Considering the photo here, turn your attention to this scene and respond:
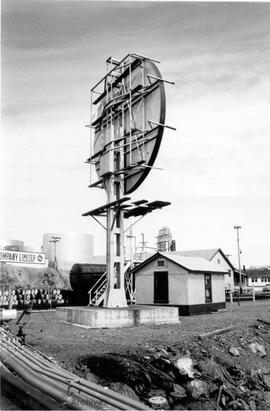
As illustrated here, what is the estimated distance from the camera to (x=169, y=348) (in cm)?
1186

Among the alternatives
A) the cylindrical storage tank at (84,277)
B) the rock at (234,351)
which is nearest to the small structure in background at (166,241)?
the cylindrical storage tank at (84,277)

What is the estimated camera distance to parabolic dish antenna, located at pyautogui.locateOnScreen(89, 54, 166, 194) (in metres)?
19.0

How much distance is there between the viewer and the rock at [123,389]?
8.15m

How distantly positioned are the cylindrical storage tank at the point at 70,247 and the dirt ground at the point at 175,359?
58296mm

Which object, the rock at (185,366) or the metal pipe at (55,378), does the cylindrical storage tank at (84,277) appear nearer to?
the rock at (185,366)

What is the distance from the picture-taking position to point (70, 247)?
2968 inches

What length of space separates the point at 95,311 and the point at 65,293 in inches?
620

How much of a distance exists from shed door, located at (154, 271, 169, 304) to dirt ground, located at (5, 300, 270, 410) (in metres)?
8.18

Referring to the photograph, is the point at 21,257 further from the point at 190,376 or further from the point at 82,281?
the point at 190,376

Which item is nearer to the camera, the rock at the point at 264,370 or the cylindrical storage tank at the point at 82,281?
the rock at the point at 264,370

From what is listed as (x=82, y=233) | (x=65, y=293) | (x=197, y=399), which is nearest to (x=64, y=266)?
(x=65, y=293)

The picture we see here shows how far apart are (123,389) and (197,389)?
2445mm

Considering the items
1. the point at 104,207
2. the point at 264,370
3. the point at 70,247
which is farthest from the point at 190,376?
the point at 70,247

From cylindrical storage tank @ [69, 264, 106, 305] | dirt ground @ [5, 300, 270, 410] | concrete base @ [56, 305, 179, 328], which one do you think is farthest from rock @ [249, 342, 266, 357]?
cylindrical storage tank @ [69, 264, 106, 305]
